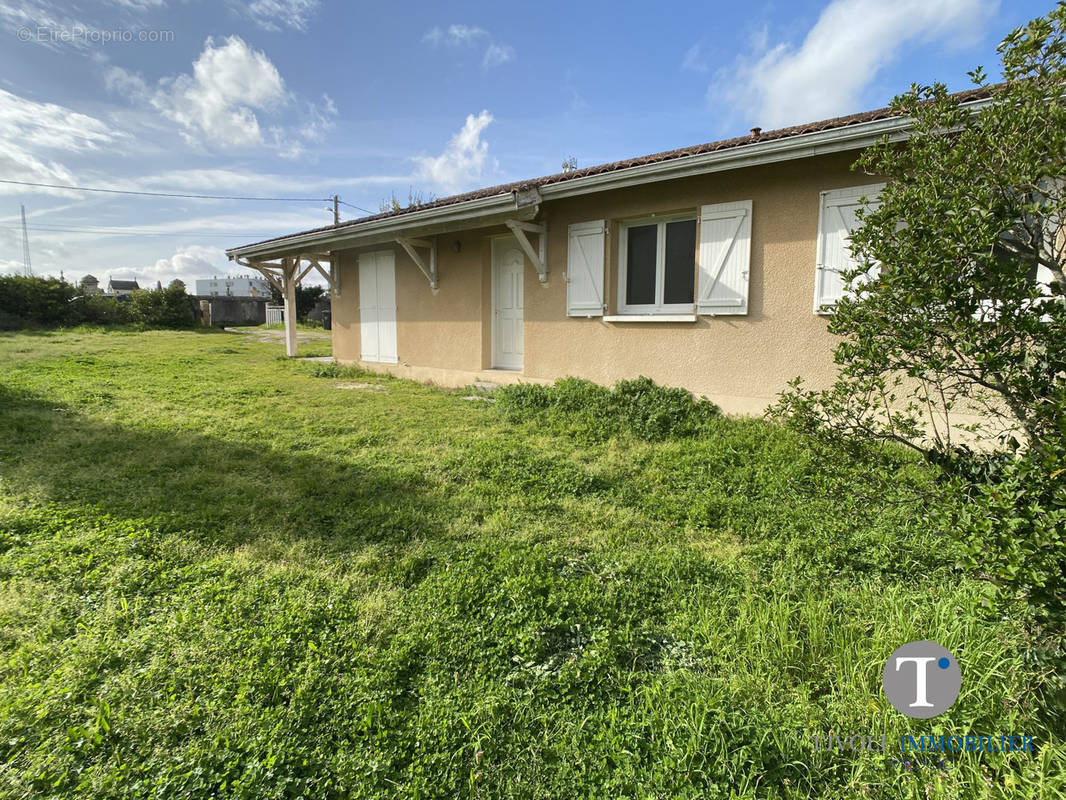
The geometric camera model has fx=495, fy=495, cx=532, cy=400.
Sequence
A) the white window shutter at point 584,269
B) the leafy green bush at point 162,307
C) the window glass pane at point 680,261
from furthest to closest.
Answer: the leafy green bush at point 162,307 → the white window shutter at point 584,269 → the window glass pane at point 680,261

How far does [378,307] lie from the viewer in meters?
10.3

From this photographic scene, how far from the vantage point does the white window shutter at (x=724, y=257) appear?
223 inches

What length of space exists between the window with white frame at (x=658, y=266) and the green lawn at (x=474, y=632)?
2.81 meters

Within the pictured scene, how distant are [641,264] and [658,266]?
0.94ft

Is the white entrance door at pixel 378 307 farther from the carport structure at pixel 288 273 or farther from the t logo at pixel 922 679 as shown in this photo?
the t logo at pixel 922 679

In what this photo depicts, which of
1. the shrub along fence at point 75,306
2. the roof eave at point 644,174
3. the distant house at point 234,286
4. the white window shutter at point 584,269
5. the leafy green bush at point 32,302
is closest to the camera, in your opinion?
the roof eave at point 644,174

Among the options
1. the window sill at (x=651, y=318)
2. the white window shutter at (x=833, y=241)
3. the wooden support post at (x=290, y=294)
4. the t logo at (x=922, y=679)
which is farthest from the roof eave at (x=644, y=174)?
the wooden support post at (x=290, y=294)

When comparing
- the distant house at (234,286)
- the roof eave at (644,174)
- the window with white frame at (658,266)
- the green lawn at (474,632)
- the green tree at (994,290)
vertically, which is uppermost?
the distant house at (234,286)

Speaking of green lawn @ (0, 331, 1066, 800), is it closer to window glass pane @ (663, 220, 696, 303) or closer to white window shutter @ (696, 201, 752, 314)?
white window shutter @ (696, 201, 752, 314)

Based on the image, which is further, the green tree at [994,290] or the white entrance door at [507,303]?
the white entrance door at [507,303]

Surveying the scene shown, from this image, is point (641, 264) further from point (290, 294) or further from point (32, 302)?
point (32, 302)

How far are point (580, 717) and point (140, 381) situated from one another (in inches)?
369

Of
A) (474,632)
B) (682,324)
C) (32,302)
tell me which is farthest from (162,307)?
(474,632)

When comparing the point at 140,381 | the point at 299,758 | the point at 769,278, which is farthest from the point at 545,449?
the point at 140,381
